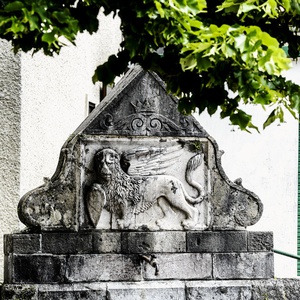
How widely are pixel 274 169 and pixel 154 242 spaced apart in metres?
5.18

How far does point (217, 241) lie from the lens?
29.7 feet

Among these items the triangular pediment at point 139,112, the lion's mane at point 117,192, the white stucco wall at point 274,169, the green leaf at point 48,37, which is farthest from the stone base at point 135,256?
the white stucco wall at point 274,169

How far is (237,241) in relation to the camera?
9078 mm

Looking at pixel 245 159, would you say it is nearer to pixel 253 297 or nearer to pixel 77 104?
pixel 77 104

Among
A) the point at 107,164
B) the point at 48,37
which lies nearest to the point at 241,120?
the point at 48,37

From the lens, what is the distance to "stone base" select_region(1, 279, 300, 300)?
8.65m

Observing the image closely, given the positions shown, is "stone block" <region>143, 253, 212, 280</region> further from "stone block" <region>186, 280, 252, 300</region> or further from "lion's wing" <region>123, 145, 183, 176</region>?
"lion's wing" <region>123, 145, 183, 176</region>

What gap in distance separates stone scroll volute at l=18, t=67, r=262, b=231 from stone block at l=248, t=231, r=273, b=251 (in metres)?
0.14

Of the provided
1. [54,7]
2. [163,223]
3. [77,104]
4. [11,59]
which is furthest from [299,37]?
[77,104]

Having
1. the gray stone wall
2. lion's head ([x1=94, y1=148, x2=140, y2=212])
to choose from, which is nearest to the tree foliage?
lion's head ([x1=94, y1=148, x2=140, y2=212])

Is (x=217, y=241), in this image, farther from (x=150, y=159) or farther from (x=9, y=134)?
(x=9, y=134)

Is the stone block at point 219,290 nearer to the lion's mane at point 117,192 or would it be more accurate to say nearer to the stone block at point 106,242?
the stone block at point 106,242

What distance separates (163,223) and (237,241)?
2.21ft

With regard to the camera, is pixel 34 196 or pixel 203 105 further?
pixel 34 196
